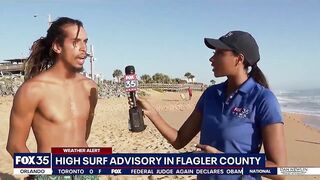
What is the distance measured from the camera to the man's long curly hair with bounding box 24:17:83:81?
2.74m

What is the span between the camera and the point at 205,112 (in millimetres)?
2375

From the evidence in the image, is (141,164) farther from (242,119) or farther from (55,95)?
(55,95)

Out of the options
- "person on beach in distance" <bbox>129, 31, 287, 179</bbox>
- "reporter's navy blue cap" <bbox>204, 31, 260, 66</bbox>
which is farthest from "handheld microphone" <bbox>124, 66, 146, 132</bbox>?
"reporter's navy blue cap" <bbox>204, 31, 260, 66</bbox>

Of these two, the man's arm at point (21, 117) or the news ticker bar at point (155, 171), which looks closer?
the news ticker bar at point (155, 171)

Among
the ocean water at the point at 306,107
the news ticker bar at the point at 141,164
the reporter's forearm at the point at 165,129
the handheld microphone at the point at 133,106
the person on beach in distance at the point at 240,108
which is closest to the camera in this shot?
the person on beach in distance at the point at 240,108

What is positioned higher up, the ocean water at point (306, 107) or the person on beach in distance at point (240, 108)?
the ocean water at point (306, 107)

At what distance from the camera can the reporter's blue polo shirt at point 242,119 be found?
2.09 m

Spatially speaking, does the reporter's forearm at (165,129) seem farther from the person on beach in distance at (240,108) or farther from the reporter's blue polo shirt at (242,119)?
the reporter's blue polo shirt at (242,119)

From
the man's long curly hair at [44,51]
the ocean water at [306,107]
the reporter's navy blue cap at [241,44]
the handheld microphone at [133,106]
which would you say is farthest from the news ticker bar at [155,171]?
the ocean water at [306,107]

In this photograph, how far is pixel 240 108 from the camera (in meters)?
2.19

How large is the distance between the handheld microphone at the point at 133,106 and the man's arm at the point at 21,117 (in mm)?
673

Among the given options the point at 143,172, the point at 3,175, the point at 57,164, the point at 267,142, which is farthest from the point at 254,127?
the point at 3,175

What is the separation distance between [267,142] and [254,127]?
126 millimetres

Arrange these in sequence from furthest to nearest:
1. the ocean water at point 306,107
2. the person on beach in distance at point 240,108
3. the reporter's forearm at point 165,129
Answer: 1. the ocean water at point 306,107
2. the reporter's forearm at point 165,129
3. the person on beach in distance at point 240,108
